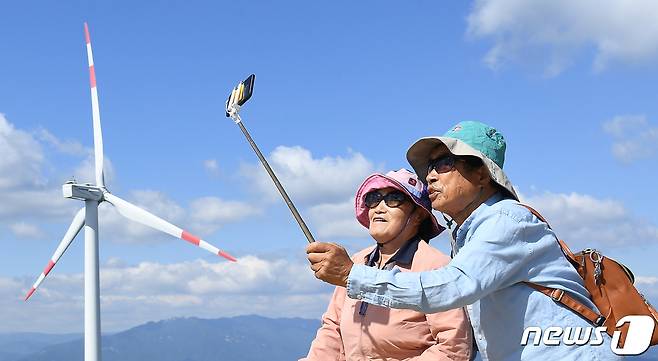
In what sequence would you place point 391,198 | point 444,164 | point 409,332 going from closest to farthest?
point 444,164 → point 409,332 → point 391,198

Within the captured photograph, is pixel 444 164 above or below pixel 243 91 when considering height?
below

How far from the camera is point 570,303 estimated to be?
3691 millimetres

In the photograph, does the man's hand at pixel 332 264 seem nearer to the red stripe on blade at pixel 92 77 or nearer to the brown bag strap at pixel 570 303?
the brown bag strap at pixel 570 303

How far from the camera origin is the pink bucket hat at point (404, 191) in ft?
18.5

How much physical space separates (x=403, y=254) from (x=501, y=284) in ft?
6.92

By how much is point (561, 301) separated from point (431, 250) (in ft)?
6.63

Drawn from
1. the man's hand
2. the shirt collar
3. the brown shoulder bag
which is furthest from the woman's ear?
the man's hand

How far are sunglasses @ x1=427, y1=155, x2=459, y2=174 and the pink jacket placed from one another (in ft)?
4.64

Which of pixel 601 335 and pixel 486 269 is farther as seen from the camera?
pixel 601 335

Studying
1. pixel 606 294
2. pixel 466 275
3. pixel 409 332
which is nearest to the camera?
pixel 466 275

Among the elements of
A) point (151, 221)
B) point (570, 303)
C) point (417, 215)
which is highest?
point (151, 221)

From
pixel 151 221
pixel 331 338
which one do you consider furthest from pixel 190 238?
pixel 331 338

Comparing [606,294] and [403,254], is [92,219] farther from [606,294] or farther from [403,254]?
[606,294]

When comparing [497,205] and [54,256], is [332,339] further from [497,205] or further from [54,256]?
[54,256]
